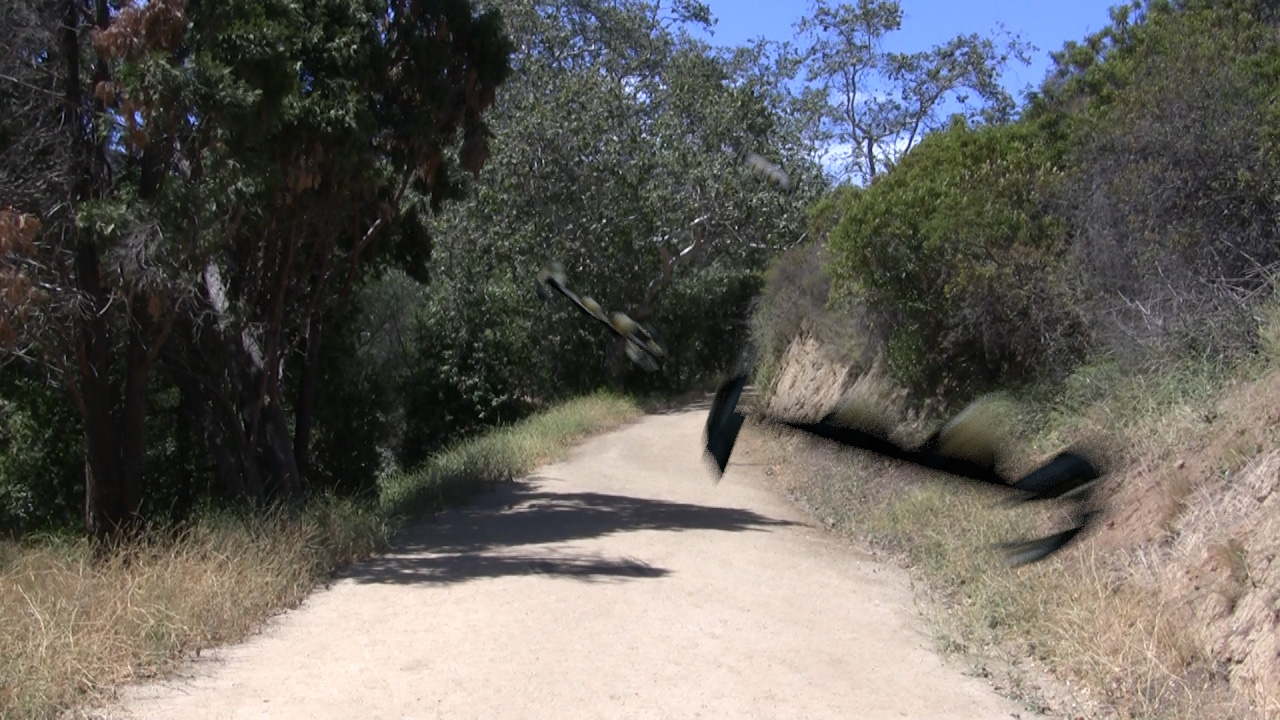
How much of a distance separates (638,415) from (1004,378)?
38.8ft

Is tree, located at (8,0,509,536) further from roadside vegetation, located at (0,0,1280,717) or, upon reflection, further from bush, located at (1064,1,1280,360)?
bush, located at (1064,1,1280,360)

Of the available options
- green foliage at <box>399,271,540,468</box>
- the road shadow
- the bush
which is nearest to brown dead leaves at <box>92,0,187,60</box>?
the road shadow

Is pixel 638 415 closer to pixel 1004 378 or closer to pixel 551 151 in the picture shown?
pixel 551 151

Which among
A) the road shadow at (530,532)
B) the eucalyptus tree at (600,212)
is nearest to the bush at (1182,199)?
the road shadow at (530,532)

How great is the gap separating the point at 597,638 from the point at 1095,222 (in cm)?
706

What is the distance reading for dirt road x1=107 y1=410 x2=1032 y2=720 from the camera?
6.96 metres

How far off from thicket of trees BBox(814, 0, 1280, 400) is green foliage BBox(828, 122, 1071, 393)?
23mm

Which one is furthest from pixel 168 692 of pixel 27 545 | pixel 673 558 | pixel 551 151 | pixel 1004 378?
pixel 551 151

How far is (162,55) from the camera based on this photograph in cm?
1063

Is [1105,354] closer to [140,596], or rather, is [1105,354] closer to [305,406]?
[140,596]

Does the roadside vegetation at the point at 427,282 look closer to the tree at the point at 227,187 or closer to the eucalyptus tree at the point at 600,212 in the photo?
the tree at the point at 227,187

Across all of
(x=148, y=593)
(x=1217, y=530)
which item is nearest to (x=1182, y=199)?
(x=1217, y=530)

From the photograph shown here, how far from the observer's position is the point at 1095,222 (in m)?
12.6

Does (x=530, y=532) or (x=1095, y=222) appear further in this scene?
(x=530, y=532)
